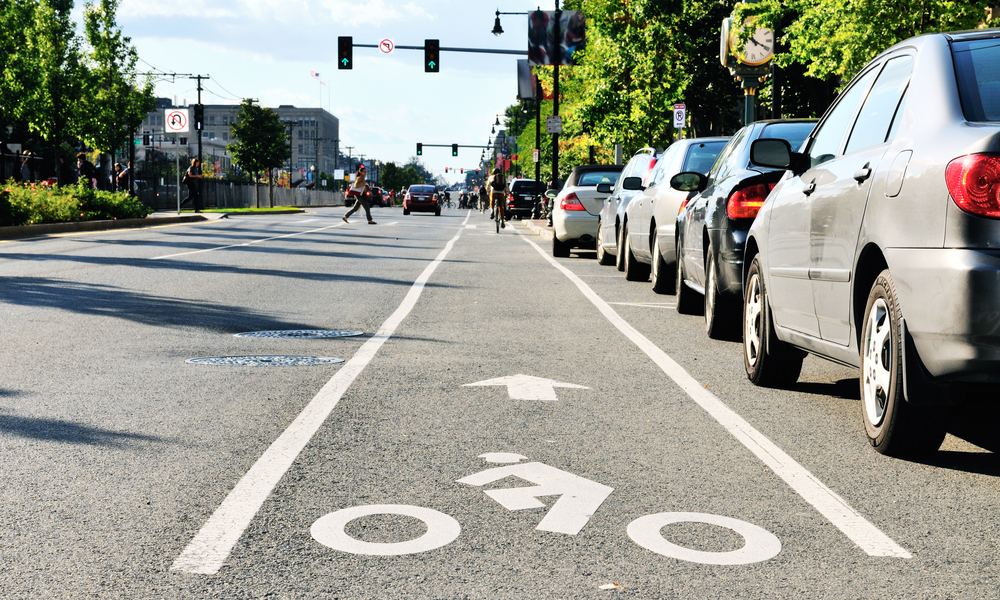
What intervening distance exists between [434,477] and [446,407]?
1.62m

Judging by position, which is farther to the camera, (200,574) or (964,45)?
(964,45)

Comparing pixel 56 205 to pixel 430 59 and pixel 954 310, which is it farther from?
pixel 954 310

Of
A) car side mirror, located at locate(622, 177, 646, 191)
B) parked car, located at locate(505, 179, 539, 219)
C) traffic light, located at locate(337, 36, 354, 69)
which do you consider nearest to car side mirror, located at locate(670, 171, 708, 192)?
car side mirror, located at locate(622, 177, 646, 191)

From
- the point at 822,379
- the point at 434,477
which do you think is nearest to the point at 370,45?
the point at 822,379

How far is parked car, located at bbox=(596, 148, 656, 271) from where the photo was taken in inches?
667

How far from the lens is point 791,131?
407 inches

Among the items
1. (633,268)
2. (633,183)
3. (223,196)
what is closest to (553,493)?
(633,183)

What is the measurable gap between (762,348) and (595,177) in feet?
50.6

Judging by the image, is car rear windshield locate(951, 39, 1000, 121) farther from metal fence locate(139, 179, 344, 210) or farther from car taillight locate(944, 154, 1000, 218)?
metal fence locate(139, 179, 344, 210)

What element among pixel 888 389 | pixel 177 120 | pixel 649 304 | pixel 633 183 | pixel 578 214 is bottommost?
pixel 649 304

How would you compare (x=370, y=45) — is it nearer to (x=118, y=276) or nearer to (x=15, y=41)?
(x=15, y=41)

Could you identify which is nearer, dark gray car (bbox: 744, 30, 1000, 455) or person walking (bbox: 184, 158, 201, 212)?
dark gray car (bbox: 744, 30, 1000, 455)

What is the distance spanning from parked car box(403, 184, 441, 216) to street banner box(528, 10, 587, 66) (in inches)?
759

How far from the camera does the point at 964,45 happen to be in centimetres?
539
